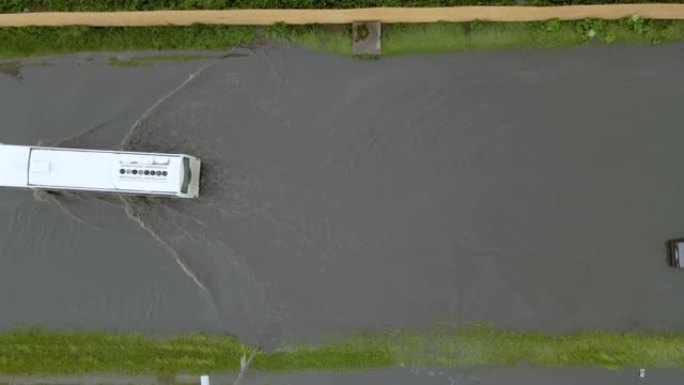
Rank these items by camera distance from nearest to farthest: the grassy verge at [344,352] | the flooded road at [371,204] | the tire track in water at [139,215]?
1. the grassy verge at [344,352]
2. the flooded road at [371,204]
3. the tire track in water at [139,215]

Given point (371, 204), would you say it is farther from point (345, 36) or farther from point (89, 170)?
point (89, 170)

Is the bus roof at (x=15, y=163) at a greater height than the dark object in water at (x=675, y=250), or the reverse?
the bus roof at (x=15, y=163)

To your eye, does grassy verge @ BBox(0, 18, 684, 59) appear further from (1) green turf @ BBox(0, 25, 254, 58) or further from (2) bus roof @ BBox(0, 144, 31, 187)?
(2) bus roof @ BBox(0, 144, 31, 187)

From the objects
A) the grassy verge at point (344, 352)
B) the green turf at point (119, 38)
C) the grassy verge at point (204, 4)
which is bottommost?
the grassy verge at point (344, 352)

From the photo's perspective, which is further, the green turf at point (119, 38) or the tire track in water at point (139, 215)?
the green turf at point (119, 38)

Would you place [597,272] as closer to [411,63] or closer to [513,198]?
[513,198]

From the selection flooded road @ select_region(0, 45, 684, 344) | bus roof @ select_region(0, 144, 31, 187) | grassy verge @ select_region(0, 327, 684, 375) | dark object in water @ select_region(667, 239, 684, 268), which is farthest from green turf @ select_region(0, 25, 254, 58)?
dark object in water @ select_region(667, 239, 684, 268)

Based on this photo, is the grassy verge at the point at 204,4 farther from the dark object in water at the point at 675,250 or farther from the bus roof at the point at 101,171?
the dark object in water at the point at 675,250

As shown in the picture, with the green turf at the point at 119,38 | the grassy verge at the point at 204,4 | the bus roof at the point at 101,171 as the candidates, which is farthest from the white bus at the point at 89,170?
the grassy verge at the point at 204,4
